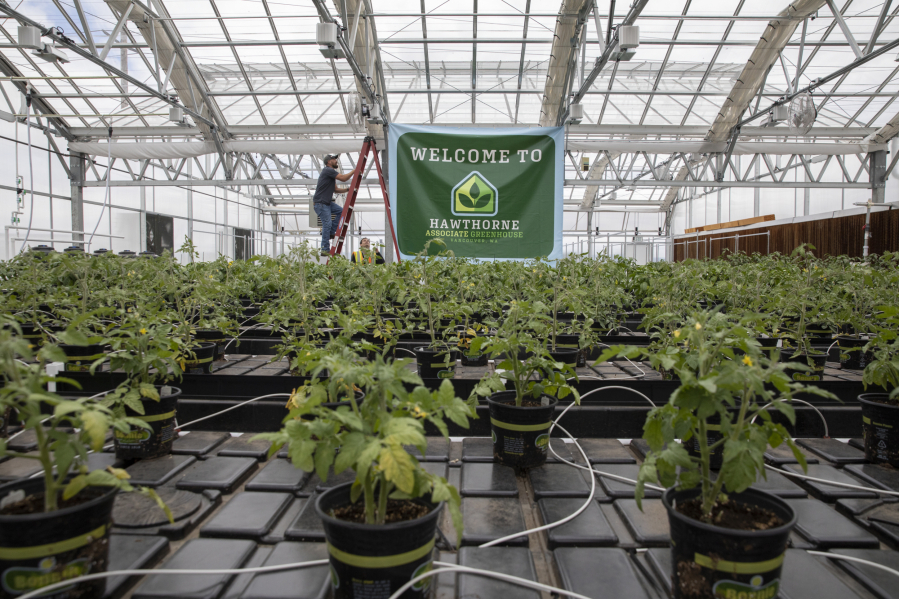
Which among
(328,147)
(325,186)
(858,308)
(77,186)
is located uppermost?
(328,147)

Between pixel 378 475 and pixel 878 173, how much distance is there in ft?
57.4

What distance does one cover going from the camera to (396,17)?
1101 cm

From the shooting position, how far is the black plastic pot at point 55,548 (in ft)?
3.75

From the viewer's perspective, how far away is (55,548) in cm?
117

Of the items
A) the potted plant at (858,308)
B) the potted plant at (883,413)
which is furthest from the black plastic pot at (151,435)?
the potted plant at (858,308)

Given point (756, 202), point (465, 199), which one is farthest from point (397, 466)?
point (756, 202)

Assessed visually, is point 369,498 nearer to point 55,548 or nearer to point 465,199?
point 55,548

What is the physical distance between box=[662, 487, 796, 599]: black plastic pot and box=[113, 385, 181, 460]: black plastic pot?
194 centimetres

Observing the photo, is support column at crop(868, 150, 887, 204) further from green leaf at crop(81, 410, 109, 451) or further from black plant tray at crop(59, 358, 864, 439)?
green leaf at crop(81, 410, 109, 451)

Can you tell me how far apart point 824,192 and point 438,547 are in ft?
60.6

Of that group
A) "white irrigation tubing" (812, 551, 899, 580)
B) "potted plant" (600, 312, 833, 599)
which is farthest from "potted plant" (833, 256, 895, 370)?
"potted plant" (600, 312, 833, 599)

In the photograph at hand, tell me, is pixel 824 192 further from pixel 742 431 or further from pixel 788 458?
pixel 742 431

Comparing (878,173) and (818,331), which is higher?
(878,173)

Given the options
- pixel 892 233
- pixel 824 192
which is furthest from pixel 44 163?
pixel 824 192
